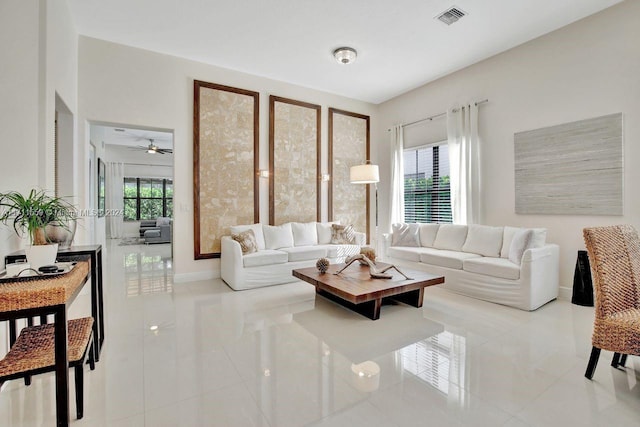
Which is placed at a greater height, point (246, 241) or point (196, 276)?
point (246, 241)

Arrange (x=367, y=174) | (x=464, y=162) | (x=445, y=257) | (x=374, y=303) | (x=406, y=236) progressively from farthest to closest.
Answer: (x=406, y=236)
(x=367, y=174)
(x=464, y=162)
(x=445, y=257)
(x=374, y=303)

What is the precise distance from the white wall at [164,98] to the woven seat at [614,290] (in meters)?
4.37

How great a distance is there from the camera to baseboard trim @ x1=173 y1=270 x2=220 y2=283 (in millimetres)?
4598

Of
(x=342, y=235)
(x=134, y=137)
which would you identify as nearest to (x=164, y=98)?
(x=342, y=235)

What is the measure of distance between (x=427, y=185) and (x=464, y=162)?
0.97 m

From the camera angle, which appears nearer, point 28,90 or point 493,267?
point 28,90

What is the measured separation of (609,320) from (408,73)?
14.7ft

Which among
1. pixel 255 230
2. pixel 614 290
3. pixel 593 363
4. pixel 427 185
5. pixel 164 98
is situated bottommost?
pixel 593 363

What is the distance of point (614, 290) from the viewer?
1.95m

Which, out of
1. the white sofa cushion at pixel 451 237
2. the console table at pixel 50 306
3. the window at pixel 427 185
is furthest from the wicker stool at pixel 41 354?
the window at pixel 427 185

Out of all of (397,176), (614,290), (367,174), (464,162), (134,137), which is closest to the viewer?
(614,290)

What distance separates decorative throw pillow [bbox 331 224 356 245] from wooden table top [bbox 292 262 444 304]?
1.64 m

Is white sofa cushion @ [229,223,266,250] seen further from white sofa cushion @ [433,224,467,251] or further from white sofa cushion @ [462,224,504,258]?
white sofa cushion @ [462,224,504,258]

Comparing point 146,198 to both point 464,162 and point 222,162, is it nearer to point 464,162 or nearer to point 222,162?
point 222,162
